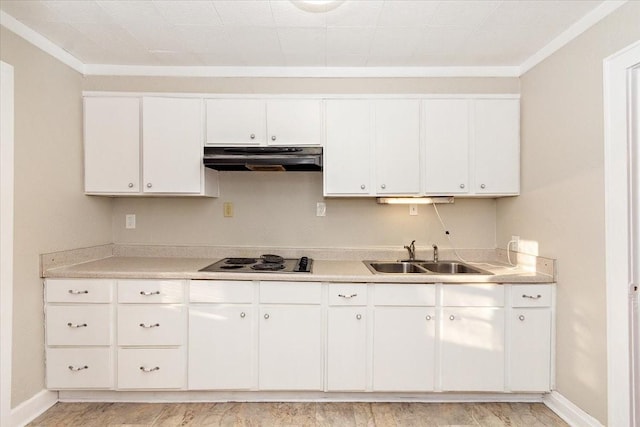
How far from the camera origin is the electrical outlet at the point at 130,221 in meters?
3.19

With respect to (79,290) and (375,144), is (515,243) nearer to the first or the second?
(375,144)

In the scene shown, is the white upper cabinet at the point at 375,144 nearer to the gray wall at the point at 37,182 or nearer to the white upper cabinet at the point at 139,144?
the white upper cabinet at the point at 139,144

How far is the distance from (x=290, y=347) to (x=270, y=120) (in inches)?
64.0

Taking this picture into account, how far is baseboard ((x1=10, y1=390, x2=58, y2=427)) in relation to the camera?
2268 millimetres

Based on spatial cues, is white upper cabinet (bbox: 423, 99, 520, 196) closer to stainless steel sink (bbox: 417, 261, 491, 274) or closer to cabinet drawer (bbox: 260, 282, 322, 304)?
stainless steel sink (bbox: 417, 261, 491, 274)

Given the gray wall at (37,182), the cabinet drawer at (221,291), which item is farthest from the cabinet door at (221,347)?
the gray wall at (37,182)

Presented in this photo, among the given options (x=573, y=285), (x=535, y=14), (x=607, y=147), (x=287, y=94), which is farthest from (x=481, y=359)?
(x=287, y=94)

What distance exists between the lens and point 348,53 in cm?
270

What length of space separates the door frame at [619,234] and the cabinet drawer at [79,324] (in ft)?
9.85

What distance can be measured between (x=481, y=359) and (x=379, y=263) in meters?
0.97

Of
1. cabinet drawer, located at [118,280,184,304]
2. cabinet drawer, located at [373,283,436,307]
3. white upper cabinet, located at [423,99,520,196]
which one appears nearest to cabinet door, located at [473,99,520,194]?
white upper cabinet, located at [423,99,520,196]

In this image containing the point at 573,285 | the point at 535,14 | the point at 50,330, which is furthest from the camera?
the point at 50,330

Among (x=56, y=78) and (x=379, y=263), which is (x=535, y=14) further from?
(x=56, y=78)

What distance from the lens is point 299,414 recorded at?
2.44 metres
